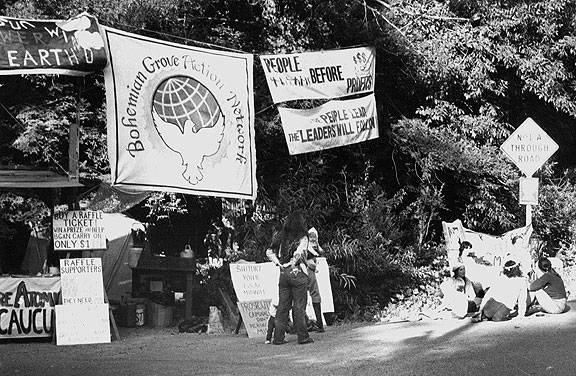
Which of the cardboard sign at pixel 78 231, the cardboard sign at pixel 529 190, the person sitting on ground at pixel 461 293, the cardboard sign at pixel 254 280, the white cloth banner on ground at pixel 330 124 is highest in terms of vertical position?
the white cloth banner on ground at pixel 330 124

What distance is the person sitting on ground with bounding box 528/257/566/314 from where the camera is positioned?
1324 cm

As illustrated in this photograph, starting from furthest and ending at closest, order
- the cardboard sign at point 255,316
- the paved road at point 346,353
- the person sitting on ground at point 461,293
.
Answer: the person sitting on ground at point 461,293, the cardboard sign at point 255,316, the paved road at point 346,353

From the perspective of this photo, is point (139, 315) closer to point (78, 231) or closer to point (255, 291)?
point (78, 231)

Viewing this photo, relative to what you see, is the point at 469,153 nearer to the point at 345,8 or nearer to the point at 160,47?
the point at 345,8

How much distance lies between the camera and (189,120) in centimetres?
1273

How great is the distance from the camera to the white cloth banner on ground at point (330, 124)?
14.0 meters

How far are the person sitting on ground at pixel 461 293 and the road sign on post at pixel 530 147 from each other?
2.17m

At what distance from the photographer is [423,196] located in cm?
1698

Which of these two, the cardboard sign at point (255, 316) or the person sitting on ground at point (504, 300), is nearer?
the cardboard sign at point (255, 316)

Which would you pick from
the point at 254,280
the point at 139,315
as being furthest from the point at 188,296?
the point at 254,280

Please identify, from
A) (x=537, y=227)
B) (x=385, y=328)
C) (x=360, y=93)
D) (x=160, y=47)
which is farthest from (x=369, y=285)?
(x=160, y=47)

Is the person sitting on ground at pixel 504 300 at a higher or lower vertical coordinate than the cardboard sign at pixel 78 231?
lower

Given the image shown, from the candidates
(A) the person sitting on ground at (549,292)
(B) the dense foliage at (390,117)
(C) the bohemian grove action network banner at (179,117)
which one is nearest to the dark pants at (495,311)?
(A) the person sitting on ground at (549,292)

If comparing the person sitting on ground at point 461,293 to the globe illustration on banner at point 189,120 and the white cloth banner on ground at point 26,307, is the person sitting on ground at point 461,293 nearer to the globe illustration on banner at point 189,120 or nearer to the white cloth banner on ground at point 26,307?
the globe illustration on banner at point 189,120
